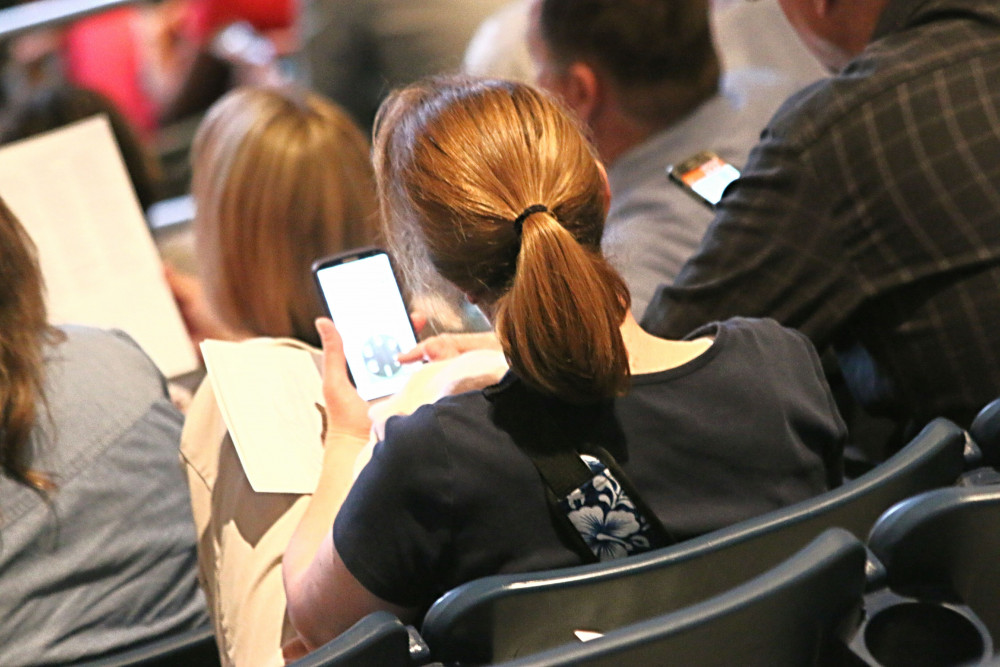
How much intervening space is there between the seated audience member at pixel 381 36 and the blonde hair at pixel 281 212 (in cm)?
184

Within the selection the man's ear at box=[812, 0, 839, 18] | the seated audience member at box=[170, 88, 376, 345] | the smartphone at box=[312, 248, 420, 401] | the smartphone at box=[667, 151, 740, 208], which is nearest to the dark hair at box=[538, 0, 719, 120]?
the smartphone at box=[667, 151, 740, 208]

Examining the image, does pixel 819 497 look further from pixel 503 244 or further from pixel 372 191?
pixel 372 191

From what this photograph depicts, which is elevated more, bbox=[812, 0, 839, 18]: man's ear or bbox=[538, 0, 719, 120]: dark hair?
bbox=[812, 0, 839, 18]: man's ear

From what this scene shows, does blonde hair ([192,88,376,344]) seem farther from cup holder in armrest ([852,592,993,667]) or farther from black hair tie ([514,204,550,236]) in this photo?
cup holder in armrest ([852,592,993,667])

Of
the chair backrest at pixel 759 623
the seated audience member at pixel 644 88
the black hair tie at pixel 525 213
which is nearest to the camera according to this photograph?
the chair backrest at pixel 759 623

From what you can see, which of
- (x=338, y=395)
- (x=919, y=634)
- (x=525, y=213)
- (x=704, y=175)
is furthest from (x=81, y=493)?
(x=704, y=175)

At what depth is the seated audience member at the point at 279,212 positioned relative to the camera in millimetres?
1827

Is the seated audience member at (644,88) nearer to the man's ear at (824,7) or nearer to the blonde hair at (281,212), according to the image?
the man's ear at (824,7)

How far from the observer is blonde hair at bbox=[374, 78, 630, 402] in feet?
3.39

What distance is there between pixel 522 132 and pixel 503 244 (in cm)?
12

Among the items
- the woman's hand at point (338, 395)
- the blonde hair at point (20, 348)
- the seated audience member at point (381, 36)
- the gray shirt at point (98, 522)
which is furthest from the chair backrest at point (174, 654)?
the seated audience member at point (381, 36)

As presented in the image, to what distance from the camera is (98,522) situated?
1.38 m

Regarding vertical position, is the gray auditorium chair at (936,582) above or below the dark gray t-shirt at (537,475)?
below

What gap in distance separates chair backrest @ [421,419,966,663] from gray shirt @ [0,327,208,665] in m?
0.58
